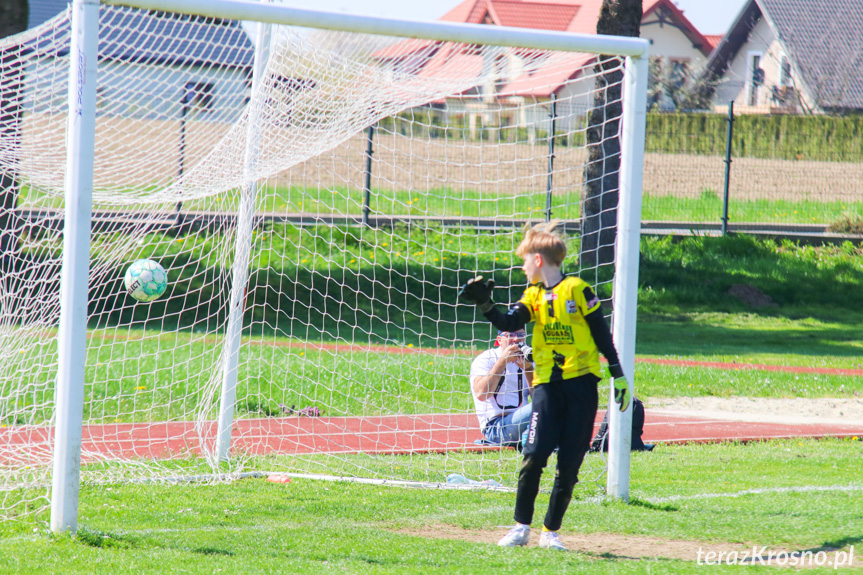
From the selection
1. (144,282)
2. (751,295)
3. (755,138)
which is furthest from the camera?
(755,138)

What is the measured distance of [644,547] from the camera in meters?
4.63

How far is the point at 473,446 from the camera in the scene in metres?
7.06

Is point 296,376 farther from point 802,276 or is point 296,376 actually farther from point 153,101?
point 802,276

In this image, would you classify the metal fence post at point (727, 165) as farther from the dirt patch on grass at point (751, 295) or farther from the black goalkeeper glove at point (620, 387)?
the black goalkeeper glove at point (620, 387)

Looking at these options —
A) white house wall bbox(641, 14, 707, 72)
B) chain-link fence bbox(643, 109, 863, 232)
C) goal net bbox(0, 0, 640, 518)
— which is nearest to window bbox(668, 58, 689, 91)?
white house wall bbox(641, 14, 707, 72)

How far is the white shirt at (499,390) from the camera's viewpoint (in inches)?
265

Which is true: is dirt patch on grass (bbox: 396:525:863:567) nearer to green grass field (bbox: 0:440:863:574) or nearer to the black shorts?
green grass field (bbox: 0:440:863:574)

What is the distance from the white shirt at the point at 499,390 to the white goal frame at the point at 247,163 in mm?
1345

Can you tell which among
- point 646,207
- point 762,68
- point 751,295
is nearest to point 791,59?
point 762,68

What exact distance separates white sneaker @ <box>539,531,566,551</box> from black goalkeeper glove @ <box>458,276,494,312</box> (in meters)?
1.24

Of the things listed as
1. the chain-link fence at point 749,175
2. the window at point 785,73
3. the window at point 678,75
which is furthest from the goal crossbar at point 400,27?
the window at point 785,73

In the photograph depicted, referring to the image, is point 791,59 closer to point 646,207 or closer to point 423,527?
point 646,207

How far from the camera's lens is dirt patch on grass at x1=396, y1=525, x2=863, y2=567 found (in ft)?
14.5

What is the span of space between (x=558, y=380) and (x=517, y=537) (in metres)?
Answer: 0.86
